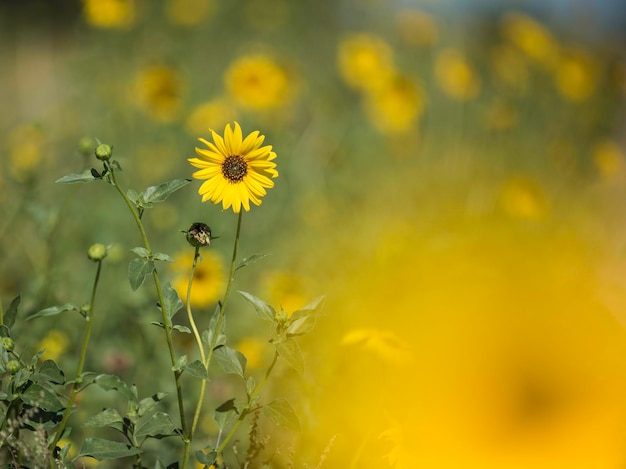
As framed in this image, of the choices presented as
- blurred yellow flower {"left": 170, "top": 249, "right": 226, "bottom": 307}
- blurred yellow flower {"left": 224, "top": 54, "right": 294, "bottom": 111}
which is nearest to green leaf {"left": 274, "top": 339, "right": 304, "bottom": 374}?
blurred yellow flower {"left": 170, "top": 249, "right": 226, "bottom": 307}

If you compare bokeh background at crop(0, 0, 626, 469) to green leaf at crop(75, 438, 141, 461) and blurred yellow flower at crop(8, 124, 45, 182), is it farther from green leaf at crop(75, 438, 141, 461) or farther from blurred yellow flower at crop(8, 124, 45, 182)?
green leaf at crop(75, 438, 141, 461)

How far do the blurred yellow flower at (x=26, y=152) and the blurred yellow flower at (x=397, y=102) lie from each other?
1.45 meters

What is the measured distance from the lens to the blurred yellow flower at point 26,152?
7.02 ft

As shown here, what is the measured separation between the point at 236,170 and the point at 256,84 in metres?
2.06

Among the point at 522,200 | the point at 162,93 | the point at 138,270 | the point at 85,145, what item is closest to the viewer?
the point at 138,270

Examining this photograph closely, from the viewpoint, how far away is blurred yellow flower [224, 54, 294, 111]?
3094 millimetres

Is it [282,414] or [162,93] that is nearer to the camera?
[282,414]

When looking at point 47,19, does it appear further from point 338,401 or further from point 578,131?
point 338,401

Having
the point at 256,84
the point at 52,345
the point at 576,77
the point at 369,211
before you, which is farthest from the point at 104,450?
the point at 576,77

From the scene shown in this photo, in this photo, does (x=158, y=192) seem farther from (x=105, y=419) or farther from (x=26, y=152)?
(x=26, y=152)

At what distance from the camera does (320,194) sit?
10.2 ft

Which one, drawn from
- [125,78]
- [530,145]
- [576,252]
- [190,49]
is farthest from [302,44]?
[576,252]

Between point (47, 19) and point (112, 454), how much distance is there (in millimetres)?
4731

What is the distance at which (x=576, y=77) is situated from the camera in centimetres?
346
